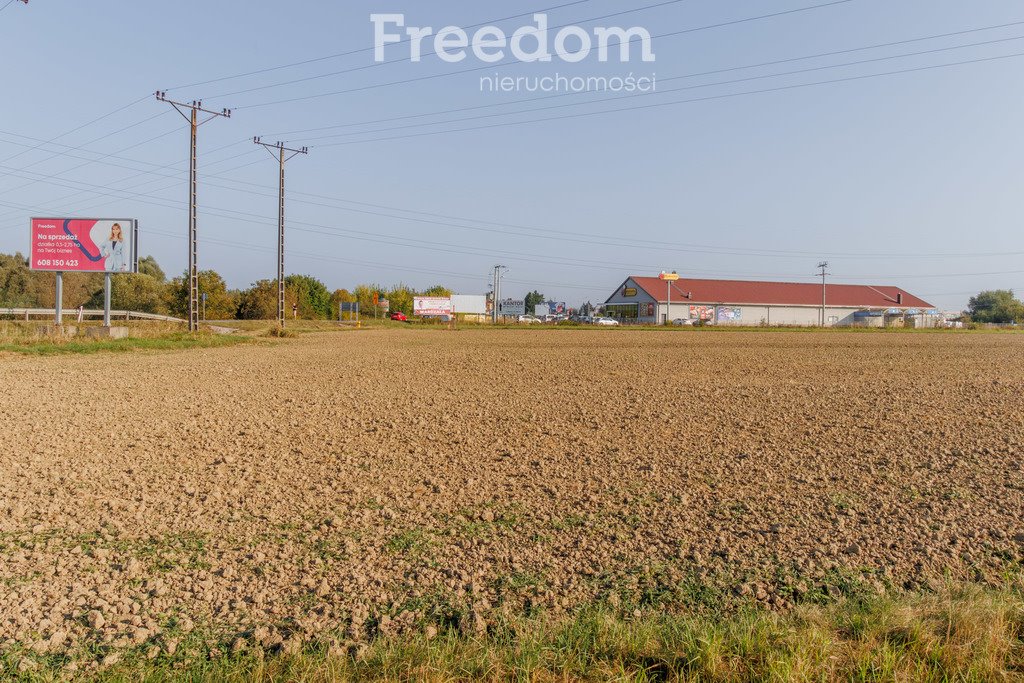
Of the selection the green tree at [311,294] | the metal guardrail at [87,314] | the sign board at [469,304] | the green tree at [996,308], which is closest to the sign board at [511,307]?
the sign board at [469,304]

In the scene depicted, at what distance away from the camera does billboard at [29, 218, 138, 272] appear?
1219 inches

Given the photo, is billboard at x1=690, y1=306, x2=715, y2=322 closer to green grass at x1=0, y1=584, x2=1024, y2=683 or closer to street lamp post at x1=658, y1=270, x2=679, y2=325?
street lamp post at x1=658, y1=270, x2=679, y2=325

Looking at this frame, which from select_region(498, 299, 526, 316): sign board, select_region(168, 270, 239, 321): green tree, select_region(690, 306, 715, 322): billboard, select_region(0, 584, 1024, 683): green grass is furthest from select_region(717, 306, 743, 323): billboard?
select_region(0, 584, 1024, 683): green grass

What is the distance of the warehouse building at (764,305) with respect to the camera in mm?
88812

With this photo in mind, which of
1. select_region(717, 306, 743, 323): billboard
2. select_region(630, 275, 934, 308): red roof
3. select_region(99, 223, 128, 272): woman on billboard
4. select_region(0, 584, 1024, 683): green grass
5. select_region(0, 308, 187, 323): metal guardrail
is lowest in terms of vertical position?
select_region(0, 584, 1024, 683): green grass

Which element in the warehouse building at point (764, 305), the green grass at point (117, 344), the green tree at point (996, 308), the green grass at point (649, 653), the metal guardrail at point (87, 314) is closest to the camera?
the green grass at point (649, 653)

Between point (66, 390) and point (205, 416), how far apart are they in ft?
14.4

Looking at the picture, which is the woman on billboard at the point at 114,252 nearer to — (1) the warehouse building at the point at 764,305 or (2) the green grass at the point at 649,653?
(2) the green grass at the point at 649,653

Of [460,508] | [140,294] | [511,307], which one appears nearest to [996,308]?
[511,307]

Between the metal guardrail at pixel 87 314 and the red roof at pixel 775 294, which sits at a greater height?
the red roof at pixel 775 294

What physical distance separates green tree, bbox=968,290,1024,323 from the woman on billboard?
11897 cm

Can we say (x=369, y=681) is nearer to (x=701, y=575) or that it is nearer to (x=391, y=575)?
(x=391, y=575)

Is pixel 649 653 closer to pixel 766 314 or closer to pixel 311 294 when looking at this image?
pixel 766 314

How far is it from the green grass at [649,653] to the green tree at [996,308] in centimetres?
12663
